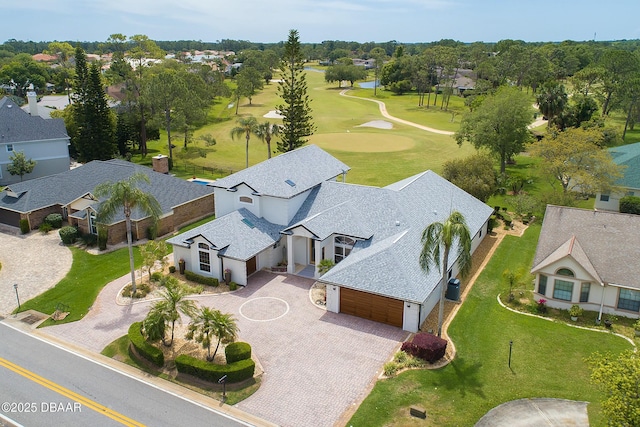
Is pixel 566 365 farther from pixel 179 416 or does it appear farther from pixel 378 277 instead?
pixel 179 416

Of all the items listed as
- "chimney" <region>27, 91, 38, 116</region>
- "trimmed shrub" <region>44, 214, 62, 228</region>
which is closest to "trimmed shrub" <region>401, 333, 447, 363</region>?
"trimmed shrub" <region>44, 214, 62, 228</region>

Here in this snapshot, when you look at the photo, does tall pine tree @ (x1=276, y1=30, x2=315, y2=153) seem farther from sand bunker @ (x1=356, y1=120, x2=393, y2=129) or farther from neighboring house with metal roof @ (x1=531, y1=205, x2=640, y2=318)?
neighboring house with metal roof @ (x1=531, y1=205, x2=640, y2=318)

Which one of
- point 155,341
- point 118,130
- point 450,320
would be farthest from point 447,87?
point 155,341

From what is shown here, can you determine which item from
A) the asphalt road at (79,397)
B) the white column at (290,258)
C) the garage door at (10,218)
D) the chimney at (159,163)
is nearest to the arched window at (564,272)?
the white column at (290,258)

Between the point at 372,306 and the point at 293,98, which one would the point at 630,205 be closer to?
A: the point at 372,306

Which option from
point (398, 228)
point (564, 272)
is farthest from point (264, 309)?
point (564, 272)
